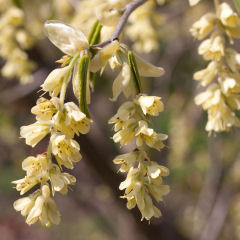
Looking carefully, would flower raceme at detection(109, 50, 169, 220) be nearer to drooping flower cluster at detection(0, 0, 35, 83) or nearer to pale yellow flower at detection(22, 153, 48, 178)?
pale yellow flower at detection(22, 153, 48, 178)

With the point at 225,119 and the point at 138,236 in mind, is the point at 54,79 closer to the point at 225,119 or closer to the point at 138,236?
the point at 225,119

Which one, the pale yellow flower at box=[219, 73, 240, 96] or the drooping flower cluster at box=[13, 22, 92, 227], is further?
the pale yellow flower at box=[219, 73, 240, 96]

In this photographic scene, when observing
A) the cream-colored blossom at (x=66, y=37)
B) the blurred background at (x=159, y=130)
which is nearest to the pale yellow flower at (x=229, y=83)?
the cream-colored blossom at (x=66, y=37)

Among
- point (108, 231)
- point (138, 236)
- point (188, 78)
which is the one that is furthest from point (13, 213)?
point (188, 78)

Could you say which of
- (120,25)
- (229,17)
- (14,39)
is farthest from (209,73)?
(14,39)

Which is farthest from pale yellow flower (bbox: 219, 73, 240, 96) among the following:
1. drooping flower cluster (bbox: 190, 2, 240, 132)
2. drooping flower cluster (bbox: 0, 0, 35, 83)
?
drooping flower cluster (bbox: 0, 0, 35, 83)

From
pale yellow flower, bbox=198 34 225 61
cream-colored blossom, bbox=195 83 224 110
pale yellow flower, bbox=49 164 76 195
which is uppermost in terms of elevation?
pale yellow flower, bbox=49 164 76 195

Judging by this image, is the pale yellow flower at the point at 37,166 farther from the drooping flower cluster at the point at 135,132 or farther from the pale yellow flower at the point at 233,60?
the pale yellow flower at the point at 233,60
